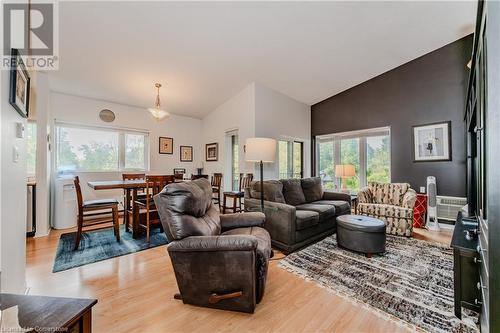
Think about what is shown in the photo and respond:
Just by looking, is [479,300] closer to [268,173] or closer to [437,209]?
[437,209]

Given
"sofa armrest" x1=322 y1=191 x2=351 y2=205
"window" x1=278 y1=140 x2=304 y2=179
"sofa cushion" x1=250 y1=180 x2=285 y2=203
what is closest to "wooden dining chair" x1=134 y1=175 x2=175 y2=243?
"sofa cushion" x1=250 y1=180 x2=285 y2=203

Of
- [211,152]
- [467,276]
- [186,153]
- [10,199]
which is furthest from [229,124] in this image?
[467,276]

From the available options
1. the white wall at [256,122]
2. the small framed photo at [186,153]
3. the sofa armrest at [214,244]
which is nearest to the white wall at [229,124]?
→ the white wall at [256,122]

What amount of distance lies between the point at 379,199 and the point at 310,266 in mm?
2610

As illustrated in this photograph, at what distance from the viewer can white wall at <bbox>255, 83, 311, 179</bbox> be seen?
4629mm

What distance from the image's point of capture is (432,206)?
13.1ft

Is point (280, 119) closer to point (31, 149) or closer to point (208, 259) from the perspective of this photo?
point (208, 259)

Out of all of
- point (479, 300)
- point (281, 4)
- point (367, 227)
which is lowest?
point (479, 300)

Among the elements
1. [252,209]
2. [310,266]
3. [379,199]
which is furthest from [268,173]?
[310,266]

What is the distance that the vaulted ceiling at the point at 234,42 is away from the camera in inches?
106

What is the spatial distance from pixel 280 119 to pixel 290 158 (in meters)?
1.13

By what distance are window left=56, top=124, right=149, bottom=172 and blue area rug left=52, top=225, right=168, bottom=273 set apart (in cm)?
161

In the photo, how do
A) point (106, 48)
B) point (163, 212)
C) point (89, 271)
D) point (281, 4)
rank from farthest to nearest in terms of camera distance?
point (106, 48) < point (281, 4) < point (89, 271) < point (163, 212)

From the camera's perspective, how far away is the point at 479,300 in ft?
4.87
